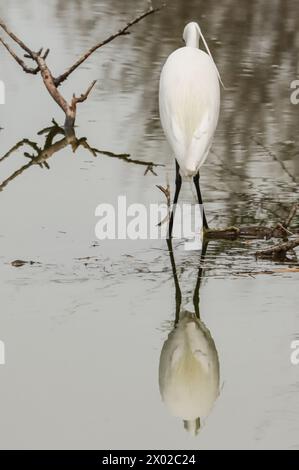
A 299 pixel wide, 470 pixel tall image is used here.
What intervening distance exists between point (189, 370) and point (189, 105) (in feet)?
6.26

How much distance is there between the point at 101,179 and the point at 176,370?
Answer: 2947 mm

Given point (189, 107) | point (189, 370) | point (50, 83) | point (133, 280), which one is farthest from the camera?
point (50, 83)

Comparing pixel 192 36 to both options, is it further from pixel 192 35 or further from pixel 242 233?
pixel 242 233

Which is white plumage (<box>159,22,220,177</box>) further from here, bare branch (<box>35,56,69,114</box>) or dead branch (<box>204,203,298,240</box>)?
bare branch (<box>35,56,69,114</box>)

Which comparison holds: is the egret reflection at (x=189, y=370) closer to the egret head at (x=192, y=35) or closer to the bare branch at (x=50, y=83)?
the egret head at (x=192, y=35)

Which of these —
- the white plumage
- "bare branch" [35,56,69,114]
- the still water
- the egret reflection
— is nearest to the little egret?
the white plumage

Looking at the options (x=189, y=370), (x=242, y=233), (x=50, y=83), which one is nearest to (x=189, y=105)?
(x=242, y=233)

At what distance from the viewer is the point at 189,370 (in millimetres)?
5004

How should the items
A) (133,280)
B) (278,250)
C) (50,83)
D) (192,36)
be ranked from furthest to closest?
(50,83) → (192,36) → (278,250) → (133,280)

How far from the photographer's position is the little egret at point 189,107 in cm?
642

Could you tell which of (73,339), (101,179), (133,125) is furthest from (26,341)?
(133,125)

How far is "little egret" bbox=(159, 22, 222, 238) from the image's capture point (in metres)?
6.42

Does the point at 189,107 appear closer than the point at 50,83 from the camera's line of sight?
Yes

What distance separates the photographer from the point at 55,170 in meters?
8.02
